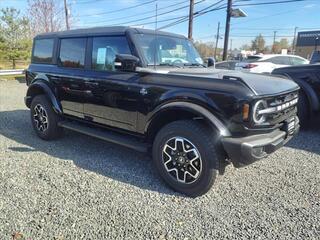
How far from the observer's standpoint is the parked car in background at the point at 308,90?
599 cm

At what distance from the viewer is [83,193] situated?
11.8 ft

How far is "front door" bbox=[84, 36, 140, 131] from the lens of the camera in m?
4.09

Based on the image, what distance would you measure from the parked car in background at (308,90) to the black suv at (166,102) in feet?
7.13

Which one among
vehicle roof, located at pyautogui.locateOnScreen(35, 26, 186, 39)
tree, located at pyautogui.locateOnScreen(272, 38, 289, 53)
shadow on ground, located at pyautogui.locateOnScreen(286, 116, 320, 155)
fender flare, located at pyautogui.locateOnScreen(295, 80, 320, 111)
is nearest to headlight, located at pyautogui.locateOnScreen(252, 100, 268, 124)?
vehicle roof, located at pyautogui.locateOnScreen(35, 26, 186, 39)

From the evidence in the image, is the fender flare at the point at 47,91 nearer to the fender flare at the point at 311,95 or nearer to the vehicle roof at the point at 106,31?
the vehicle roof at the point at 106,31

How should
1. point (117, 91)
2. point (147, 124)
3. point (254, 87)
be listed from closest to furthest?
point (254, 87), point (147, 124), point (117, 91)

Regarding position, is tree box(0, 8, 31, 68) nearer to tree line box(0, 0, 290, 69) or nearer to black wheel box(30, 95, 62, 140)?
tree line box(0, 0, 290, 69)

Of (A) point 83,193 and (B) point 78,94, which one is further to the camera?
(B) point 78,94

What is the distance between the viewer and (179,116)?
379 cm

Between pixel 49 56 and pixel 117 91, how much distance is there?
81.8 inches

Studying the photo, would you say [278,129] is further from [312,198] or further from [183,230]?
[183,230]

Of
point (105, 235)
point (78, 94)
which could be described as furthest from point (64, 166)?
point (105, 235)

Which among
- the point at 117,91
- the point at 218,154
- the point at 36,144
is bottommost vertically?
the point at 36,144

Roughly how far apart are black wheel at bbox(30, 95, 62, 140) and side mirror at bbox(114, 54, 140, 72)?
6.49 ft
